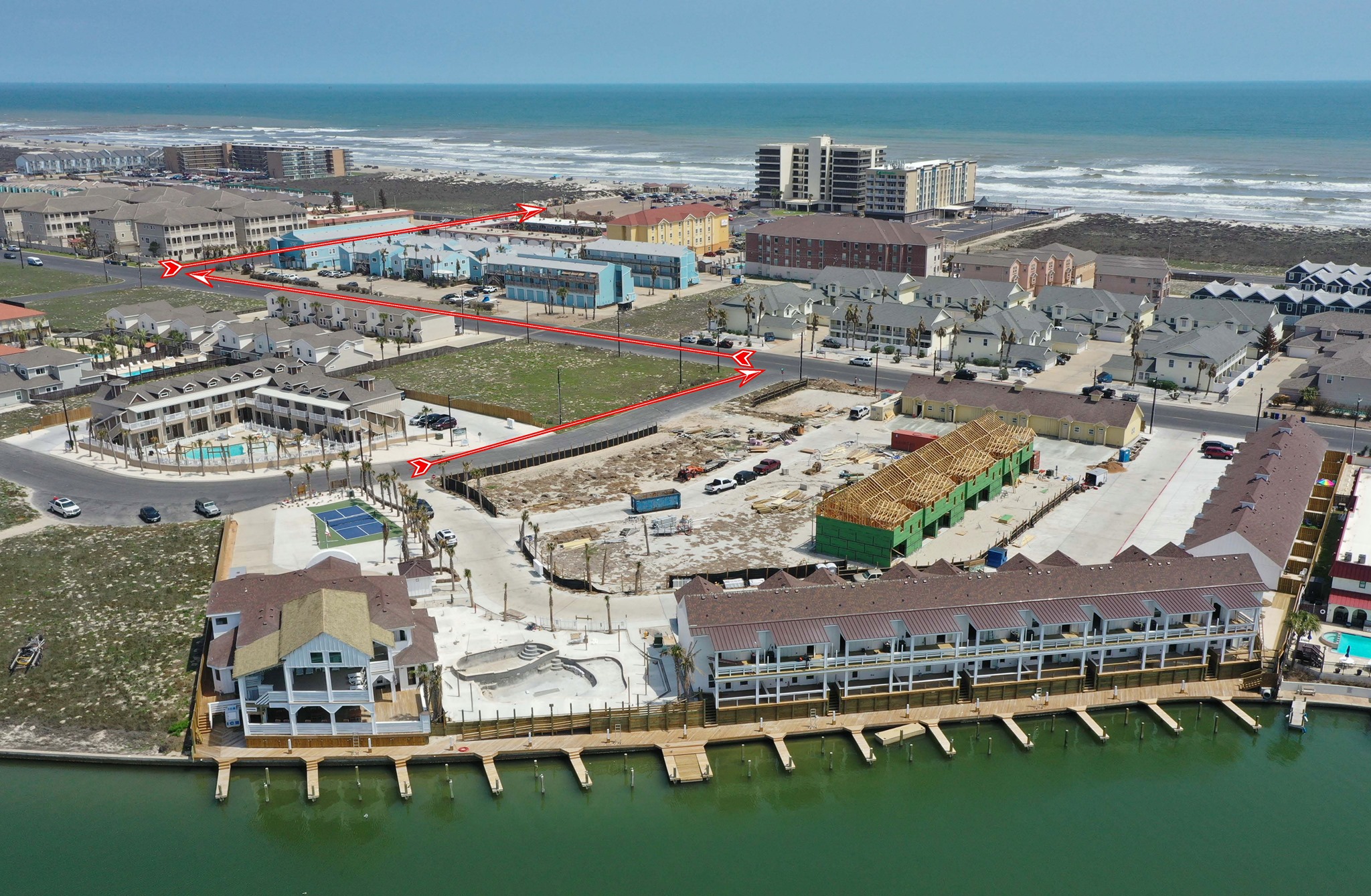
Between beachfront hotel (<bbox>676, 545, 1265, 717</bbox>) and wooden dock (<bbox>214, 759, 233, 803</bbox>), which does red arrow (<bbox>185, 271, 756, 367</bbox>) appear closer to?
beachfront hotel (<bbox>676, 545, 1265, 717</bbox>)

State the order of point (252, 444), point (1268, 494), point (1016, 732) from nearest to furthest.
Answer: point (1016, 732) → point (1268, 494) → point (252, 444)

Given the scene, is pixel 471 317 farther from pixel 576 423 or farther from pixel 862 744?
pixel 862 744

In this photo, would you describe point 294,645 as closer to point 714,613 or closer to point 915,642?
point 714,613

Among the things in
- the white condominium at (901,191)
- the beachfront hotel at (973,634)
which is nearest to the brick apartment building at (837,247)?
the white condominium at (901,191)

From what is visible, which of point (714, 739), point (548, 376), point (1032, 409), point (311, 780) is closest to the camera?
point (311, 780)

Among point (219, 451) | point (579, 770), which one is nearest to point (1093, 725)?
point (579, 770)

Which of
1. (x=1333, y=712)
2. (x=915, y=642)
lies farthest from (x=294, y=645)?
(x=1333, y=712)
